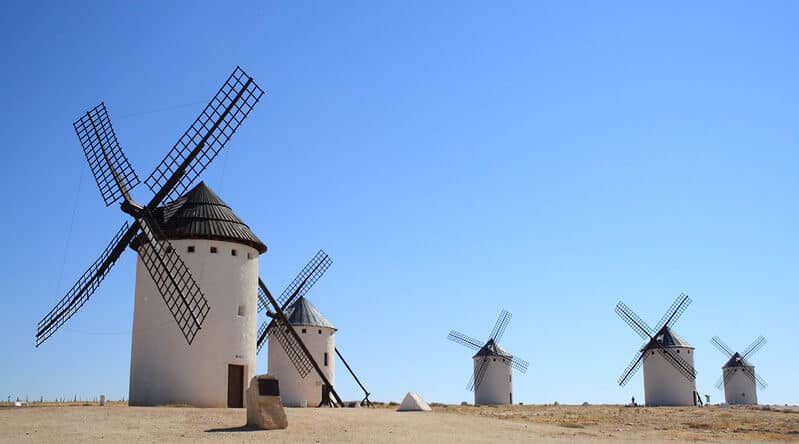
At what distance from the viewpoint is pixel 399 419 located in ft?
72.9

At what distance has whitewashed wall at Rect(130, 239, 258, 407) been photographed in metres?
24.7

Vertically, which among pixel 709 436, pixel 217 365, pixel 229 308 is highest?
pixel 229 308

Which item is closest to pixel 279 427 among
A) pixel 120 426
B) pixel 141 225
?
pixel 120 426

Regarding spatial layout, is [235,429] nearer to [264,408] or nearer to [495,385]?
[264,408]

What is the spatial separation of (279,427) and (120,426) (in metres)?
3.76

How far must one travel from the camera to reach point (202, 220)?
26094 millimetres

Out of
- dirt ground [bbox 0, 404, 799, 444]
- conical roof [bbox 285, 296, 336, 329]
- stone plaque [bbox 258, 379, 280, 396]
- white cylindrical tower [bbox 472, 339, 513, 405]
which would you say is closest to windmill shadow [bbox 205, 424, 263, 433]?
dirt ground [bbox 0, 404, 799, 444]

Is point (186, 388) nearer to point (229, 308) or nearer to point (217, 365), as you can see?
point (217, 365)

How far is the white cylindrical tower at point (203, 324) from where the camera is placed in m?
24.8

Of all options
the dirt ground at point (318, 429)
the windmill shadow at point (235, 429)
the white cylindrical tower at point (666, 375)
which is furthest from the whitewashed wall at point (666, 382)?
the windmill shadow at point (235, 429)

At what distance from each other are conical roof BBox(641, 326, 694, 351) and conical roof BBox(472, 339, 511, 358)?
32.2ft

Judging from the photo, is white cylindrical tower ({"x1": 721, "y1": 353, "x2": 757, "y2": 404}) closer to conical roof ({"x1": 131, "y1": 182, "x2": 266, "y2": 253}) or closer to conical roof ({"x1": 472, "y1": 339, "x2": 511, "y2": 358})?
conical roof ({"x1": 472, "y1": 339, "x2": 511, "y2": 358})

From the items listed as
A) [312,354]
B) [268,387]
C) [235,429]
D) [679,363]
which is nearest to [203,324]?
[268,387]

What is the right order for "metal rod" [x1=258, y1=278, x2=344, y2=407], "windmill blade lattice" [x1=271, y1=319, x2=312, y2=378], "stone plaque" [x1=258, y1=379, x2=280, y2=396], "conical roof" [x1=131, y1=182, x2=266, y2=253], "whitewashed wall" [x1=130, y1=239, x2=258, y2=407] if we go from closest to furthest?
"stone plaque" [x1=258, y1=379, x2=280, y2=396], "whitewashed wall" [x1=130, y1=239, x2=258, y2=407], "conical roof" [x1=131, y1=182, x2=266, y2=253], "metal rod" [x1=258, y1=278, x2=344, y2=407], "windmill blade lattice" [x1=271, y1=319, x2=312, y2=378]
